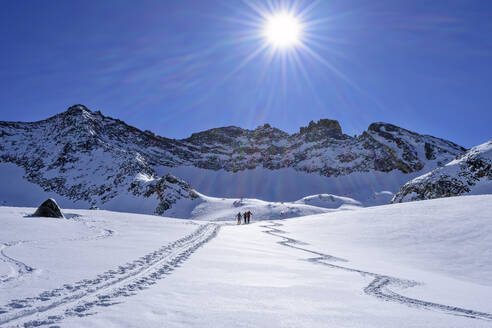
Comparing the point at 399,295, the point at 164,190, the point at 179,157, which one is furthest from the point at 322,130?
the point at 399,295

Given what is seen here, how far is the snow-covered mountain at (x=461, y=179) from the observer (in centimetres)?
2781

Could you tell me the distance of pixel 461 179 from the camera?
95.1ft

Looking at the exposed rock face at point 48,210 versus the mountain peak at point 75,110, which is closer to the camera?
the exposed rock face at point 48,210

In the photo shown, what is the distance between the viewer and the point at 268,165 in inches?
4491

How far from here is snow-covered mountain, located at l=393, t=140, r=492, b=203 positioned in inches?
1095

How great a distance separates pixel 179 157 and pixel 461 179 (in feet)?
340

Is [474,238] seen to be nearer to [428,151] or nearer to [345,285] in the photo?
[345,285]

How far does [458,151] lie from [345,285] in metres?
143

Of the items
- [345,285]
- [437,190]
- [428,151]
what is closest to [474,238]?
[345,285]

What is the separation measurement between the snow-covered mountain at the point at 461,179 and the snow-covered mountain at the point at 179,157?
41.5 meters

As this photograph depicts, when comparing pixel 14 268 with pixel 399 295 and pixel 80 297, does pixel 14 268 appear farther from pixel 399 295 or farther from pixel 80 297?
pixel 399 295

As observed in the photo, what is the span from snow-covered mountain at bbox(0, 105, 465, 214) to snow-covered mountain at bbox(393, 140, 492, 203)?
136ft

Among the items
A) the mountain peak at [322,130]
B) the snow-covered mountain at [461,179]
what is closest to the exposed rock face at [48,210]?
the snow-covered mountain at [461,179]

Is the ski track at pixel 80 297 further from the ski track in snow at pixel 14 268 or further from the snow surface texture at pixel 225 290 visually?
the ski track in snow at pixel 14 268
